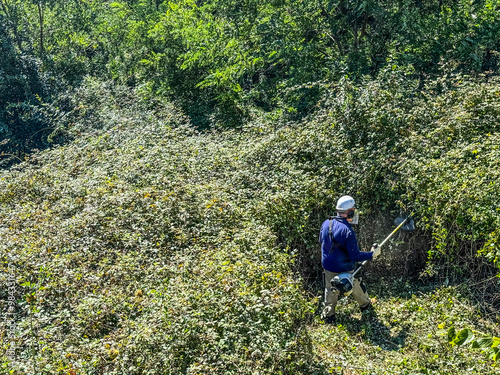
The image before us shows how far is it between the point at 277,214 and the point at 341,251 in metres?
1.34

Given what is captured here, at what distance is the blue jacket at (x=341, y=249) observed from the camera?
6398mm

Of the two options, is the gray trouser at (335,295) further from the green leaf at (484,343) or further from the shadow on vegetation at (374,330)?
the green leaf at (484,343)

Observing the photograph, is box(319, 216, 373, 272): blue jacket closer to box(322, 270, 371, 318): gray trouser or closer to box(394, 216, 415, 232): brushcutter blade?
box(322, 270, 371, 318): gray trouser

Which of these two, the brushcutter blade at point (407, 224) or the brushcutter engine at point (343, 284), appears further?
the brushcutter blade at point (407, 224)

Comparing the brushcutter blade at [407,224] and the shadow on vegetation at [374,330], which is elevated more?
the brushcutter blade at [407,224]

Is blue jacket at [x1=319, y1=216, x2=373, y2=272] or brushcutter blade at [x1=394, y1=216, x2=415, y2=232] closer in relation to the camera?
blue jacket at [x1=319, y1=216, x2=373, y2=272]

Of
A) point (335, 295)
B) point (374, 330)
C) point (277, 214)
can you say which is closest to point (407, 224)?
point (335, 295)

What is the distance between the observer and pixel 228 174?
890 centimetres

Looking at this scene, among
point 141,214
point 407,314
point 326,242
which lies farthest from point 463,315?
point 141,214

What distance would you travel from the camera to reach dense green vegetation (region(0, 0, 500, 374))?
196 inches

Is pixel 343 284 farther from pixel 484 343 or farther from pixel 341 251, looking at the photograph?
pixel 484 343

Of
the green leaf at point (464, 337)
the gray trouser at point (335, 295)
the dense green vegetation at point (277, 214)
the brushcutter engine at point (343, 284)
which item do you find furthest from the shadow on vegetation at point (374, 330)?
the green leaf at point (464, 337)

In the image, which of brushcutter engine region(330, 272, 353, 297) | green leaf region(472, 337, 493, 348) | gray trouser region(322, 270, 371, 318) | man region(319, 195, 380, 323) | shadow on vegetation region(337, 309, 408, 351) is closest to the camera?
green leaf region(472, 337, 493, 348)

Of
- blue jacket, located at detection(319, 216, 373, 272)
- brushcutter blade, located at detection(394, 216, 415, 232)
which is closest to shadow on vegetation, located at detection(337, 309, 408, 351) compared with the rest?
blue jacket, located at detection(319, 216, 373, 272)
